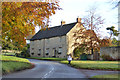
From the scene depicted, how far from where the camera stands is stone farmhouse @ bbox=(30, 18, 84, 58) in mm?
47125

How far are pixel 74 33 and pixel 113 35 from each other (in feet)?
50.1

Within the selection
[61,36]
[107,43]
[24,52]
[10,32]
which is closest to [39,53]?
[24,52]

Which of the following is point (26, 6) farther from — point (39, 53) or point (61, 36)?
point (39, 53)

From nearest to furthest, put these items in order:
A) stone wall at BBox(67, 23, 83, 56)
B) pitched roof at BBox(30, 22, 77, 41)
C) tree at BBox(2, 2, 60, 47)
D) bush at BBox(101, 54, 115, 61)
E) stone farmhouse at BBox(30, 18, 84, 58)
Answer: tree at BBox(2, 2, 60, 47), bush at BBox(101, 54, 115, 61), stone wall at BBox(67, 23, 83, 56), stone farmhouse at BBox(30, 18, 84, 58), pitched roof at BBox(30, 22, 77, 41)

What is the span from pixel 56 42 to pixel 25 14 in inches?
1517

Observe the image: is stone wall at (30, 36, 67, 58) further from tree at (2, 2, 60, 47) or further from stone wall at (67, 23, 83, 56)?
tree at (2, 2, 60, 47)

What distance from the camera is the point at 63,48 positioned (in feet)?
156

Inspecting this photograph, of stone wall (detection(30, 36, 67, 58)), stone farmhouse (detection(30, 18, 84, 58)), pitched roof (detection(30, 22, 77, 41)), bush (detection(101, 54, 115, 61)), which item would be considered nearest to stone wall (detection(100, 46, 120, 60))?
bush (detection(101, 54, 115, 61))

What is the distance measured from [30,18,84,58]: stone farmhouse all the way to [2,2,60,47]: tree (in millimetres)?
32597

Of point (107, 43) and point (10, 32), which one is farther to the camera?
point (107, 43)

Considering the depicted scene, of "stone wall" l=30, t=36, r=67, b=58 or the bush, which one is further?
"stone wall" l=30, t=36, r=67, b=58

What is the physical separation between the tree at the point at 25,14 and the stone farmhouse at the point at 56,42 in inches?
1283

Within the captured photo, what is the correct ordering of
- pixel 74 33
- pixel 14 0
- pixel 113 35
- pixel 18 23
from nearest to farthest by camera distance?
pixel 14 0 < pixel 18 23 < pixel 74 33 < pixel 113 35

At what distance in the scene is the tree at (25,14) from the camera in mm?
11680
